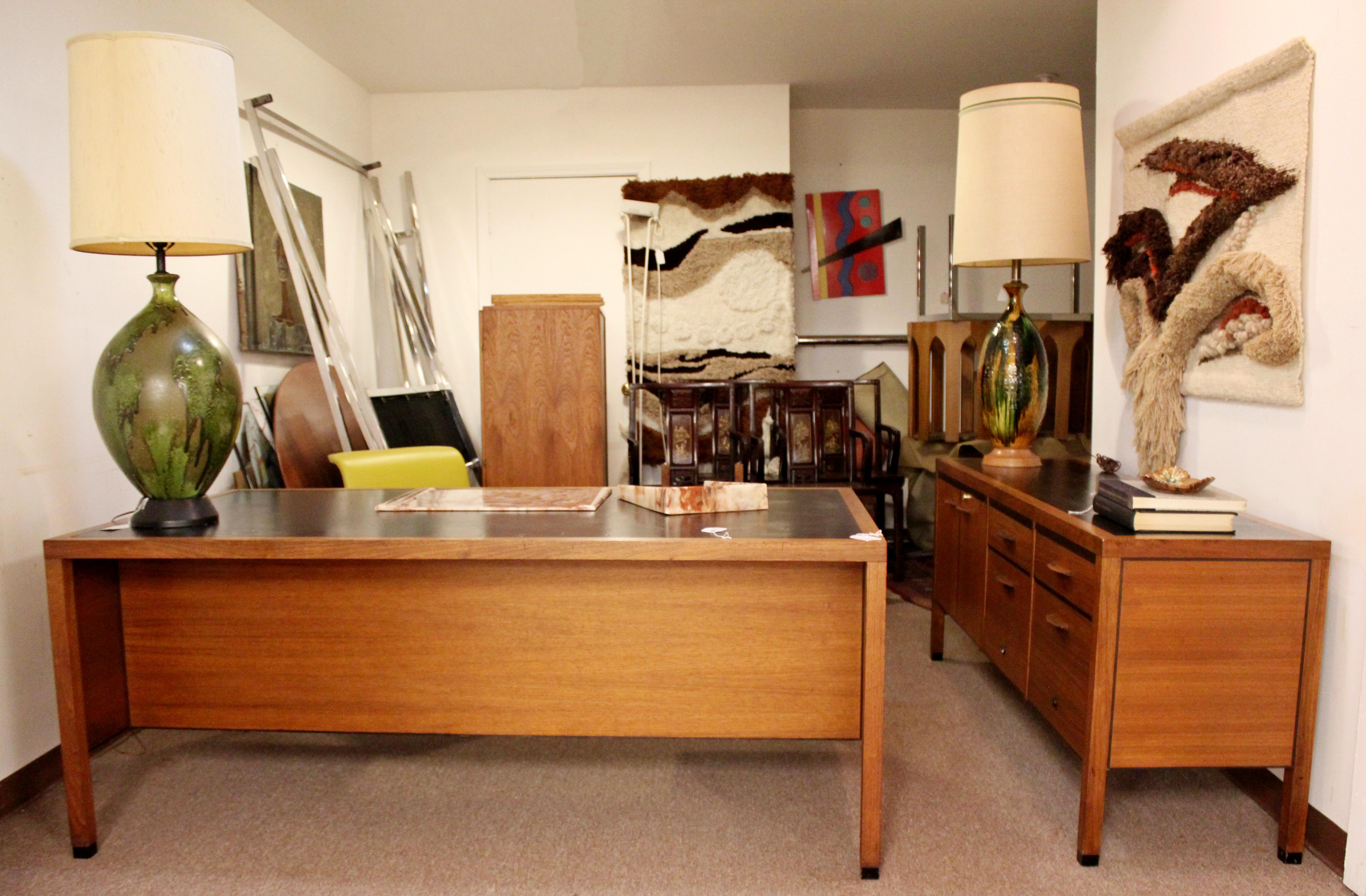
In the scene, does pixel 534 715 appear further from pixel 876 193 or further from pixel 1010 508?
pixel 876 193

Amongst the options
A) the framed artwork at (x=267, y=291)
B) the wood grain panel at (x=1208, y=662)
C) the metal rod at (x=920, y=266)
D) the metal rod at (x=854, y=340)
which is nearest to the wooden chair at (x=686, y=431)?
the metal rod at (x=854, y=340)

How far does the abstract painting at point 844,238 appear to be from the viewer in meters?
4.75

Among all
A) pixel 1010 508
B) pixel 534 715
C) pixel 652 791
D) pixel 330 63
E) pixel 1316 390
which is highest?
pixel 330 63

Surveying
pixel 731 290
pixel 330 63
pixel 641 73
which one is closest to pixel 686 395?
pixel 731 290

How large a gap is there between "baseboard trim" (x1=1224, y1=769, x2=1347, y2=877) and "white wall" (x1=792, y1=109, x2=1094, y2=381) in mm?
3043

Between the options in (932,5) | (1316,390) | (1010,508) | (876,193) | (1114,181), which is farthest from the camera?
(876,193)

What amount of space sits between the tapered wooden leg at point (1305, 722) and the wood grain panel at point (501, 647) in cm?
81

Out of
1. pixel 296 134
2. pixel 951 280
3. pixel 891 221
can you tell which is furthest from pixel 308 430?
pixel 951 280

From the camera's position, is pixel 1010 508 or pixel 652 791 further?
pixel 1010 508

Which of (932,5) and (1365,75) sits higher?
(932,5)

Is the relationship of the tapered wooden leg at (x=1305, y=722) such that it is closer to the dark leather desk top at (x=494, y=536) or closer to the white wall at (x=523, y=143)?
the dark leather desk top at (x=494, y=536)

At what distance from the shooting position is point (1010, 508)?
216 centimetres

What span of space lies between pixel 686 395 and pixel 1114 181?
207 cm

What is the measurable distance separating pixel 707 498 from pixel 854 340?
3.11 meters
